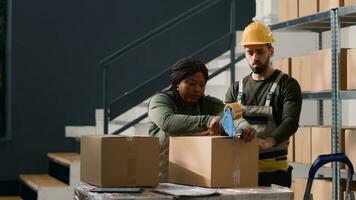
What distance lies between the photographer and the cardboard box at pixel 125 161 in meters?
3.04

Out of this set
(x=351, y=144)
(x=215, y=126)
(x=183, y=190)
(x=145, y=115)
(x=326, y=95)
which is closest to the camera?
(x=183, y=190)

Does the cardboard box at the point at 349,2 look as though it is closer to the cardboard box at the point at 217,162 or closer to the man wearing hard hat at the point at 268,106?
the man wearing hard hat at the point at 268,106

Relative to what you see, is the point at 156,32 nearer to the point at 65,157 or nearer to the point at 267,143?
the point at 65,157

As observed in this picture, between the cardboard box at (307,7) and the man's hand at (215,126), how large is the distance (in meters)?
1.87

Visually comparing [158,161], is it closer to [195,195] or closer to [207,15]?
[195,195]

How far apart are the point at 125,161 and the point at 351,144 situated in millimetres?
1805

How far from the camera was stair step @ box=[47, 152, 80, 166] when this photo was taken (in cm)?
681

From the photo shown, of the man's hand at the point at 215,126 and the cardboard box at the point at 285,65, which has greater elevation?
the cardboard box at the point at 285,65

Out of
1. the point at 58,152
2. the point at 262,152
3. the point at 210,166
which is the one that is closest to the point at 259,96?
the point at 262,152

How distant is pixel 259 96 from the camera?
374 centimetres

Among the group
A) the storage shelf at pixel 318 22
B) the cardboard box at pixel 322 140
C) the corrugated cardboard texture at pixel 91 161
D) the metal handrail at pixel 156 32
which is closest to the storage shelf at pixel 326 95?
the cardboard box at pixel 322 140

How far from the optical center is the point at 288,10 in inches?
201

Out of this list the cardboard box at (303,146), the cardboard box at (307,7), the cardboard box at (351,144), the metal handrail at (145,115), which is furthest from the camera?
the metal handrail at (145,115)

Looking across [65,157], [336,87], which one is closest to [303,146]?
[336,87]
